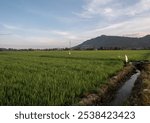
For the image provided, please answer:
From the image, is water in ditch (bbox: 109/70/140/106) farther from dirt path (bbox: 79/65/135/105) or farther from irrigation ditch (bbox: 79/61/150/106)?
dirt path (bbox: 79/65/135/105)

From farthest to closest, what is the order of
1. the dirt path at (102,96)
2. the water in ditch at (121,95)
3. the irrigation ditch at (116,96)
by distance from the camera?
the water in ditch at (121,95)
the dirt path at (102,96)
the irrigation ditch at (116,96)

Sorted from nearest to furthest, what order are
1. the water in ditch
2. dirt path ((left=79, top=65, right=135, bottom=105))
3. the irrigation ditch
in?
the irrigation ditch < dirt path ((left=79, top=65, right=135, bottom=105)) < the water in ditch

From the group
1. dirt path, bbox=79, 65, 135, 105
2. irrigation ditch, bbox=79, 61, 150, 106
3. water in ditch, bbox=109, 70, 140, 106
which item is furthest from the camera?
water in ditch, bbox=109, 70, 140, 106

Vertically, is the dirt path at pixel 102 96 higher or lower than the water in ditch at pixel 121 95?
higher

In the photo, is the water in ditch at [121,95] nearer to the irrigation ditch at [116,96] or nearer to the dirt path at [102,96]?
the irrigation ditch at [116,96]

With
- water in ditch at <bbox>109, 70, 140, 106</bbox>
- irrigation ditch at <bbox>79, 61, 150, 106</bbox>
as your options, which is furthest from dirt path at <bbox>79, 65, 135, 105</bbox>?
water in ditch at <bbox>109, 70, 140, 106</bbox>

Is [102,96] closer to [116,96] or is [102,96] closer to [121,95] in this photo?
[116,96]

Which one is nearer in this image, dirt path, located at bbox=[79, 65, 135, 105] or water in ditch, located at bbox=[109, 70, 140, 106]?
dirt path, located at bbox=[79, 65, 135, 105]

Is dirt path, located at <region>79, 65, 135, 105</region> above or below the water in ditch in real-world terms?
above

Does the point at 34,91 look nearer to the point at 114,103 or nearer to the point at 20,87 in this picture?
the point at 20,87

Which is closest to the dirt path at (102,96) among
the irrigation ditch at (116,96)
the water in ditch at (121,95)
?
the irrigation ditch at (116,96)

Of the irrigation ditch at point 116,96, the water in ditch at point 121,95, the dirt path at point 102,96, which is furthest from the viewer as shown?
the water in ditch at point 121,95

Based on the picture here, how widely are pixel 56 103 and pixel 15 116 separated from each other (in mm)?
1912

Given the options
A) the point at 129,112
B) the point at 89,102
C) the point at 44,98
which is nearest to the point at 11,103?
the point at 44,98
